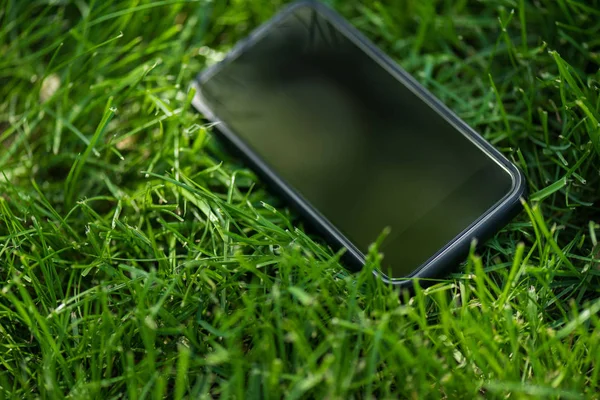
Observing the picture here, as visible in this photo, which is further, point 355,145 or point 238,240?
point 355,145

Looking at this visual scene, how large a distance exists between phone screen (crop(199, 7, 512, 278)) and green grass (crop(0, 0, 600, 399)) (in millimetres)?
58

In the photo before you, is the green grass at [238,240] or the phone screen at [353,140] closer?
the green grass at [238,240]

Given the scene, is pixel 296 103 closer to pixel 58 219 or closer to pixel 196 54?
pixel 196 54

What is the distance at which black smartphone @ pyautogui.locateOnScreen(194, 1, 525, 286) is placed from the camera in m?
0.93

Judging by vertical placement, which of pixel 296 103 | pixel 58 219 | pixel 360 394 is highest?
pixel 296 103

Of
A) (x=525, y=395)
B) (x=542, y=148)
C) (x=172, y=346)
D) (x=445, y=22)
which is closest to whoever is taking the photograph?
(x=525, y=395)

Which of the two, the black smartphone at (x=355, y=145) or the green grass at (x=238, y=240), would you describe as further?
the black smartphone at (x=355, y=145)

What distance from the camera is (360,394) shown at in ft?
2.65

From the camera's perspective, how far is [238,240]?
905mm

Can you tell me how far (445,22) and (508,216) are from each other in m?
0.42

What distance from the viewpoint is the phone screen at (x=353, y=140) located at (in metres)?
0.94

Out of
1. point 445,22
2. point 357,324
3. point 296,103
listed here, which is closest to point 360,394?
point 357,324

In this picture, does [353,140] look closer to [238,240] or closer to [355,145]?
[355,145]

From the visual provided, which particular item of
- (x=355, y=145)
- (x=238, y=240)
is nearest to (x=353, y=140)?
(x=355, y=145)
